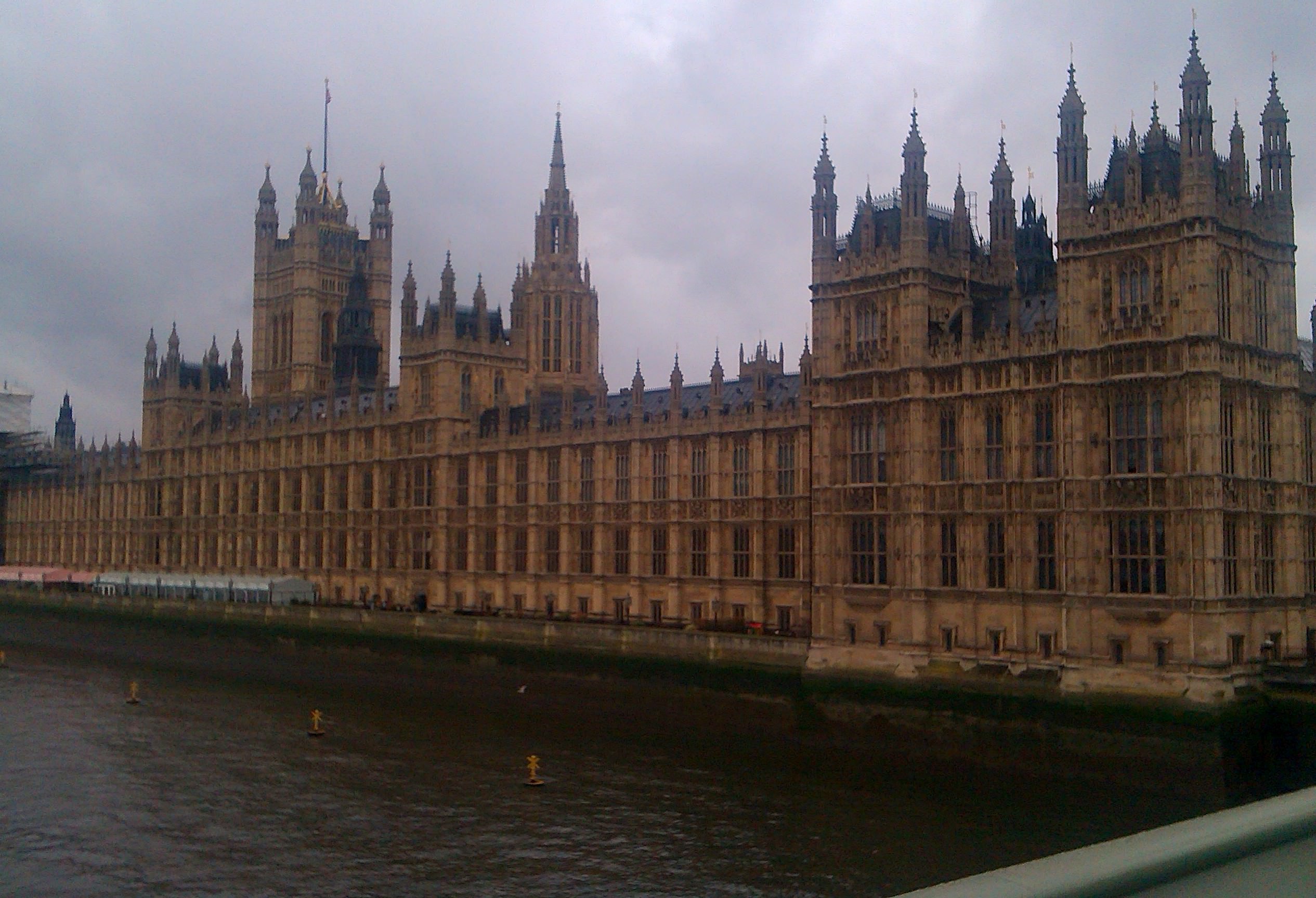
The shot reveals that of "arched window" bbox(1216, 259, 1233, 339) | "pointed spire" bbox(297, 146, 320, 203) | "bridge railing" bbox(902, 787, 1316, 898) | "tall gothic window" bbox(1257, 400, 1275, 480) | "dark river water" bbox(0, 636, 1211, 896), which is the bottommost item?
"dark river water" bbox(0, 636, 1211, 896)

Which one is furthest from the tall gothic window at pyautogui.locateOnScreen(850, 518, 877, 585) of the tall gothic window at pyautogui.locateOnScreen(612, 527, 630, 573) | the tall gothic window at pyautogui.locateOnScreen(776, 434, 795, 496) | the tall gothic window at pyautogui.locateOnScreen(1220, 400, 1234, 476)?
the tall gothic window at pyautogui.locateOnScreen(612, 527, 630, 573)

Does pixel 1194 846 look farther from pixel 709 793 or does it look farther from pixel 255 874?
pixel 709 793

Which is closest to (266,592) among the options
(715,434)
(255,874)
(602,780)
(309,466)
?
(309,466)

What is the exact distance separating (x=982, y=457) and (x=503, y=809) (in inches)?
1042

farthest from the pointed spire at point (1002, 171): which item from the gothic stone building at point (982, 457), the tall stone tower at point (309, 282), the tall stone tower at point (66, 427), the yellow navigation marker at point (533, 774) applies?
the tall stone tower at point (66, 427)

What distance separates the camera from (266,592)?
107 m

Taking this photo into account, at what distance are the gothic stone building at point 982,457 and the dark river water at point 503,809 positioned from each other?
8535 mm

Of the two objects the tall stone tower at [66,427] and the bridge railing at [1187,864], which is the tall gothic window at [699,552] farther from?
the tall stone tower at [66,427]

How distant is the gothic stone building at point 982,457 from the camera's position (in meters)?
48.0

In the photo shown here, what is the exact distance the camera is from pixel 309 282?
6344 inches

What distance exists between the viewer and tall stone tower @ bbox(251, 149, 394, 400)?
160250 mm

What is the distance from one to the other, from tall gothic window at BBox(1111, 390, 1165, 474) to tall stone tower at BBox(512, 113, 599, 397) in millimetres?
88162

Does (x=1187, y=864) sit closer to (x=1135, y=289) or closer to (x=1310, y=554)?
(x=1135, y=289)

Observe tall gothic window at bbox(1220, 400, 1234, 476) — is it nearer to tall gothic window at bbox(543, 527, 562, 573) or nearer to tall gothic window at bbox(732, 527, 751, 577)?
tall gothic window at bbox(732, 527, 751, 577)
